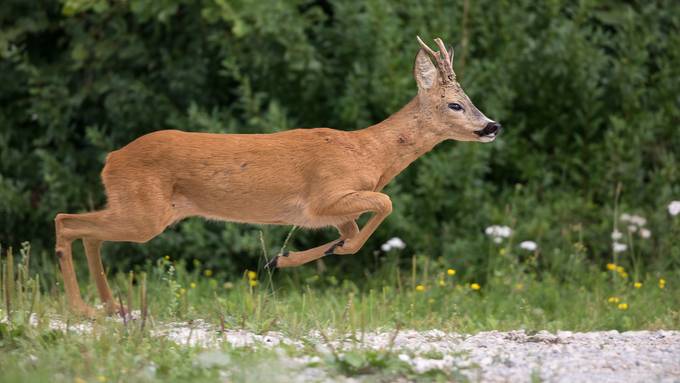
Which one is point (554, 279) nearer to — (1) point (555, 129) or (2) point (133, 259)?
(1) point (555, 129)

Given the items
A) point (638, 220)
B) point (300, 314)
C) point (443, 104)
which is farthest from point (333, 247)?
point (638, 220)

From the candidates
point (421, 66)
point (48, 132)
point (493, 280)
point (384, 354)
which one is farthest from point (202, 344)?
point (48, 132)

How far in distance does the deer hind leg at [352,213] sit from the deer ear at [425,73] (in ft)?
2.69

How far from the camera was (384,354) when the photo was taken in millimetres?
4961

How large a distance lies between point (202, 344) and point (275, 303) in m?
1.00

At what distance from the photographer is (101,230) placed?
663cm

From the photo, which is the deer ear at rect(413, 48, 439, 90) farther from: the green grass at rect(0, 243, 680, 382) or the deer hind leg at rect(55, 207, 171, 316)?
the deer hind leg at rect(55, 207, 171, 316)

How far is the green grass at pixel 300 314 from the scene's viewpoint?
4.78 metres

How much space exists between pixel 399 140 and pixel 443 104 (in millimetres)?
363

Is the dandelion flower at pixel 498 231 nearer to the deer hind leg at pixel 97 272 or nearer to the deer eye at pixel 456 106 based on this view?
the deer eye at pixel 456 106

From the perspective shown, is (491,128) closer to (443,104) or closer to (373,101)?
(443,104)

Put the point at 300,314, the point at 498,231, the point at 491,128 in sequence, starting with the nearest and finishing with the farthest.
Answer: the point at 300,314
the point at 491,128
the point at 498,231

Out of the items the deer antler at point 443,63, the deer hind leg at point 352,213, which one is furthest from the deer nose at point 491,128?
the deer hind leg at point 352,213

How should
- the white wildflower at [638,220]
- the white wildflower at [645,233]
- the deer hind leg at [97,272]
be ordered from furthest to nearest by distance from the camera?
the white wildflower at [638,220] → the white wildflower at [645,233] → the deer hind leg at [97,272]
